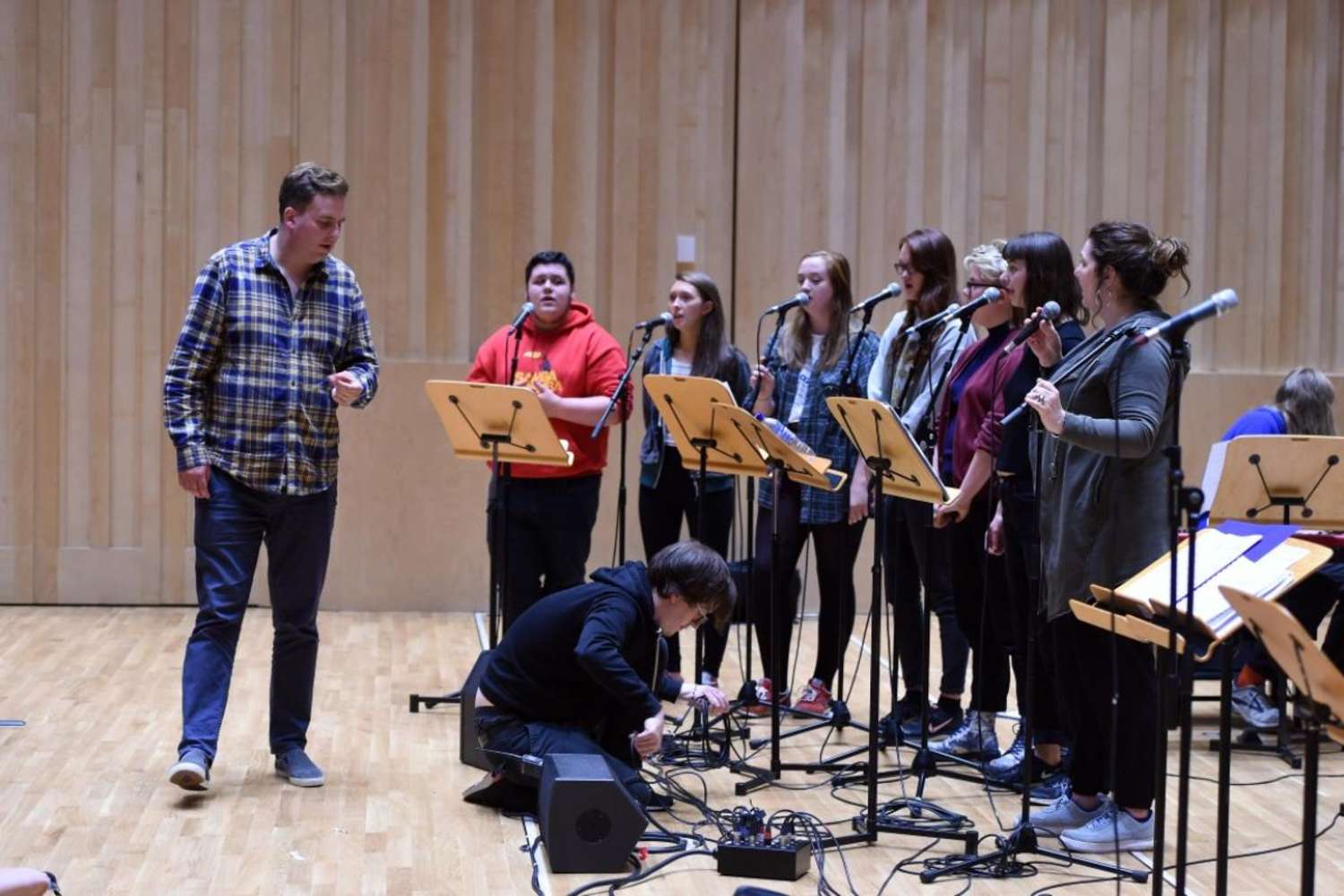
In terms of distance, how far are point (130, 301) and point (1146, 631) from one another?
18.7 ft

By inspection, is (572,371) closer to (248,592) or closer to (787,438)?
(787,438)

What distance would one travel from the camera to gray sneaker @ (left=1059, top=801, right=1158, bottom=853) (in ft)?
12.6

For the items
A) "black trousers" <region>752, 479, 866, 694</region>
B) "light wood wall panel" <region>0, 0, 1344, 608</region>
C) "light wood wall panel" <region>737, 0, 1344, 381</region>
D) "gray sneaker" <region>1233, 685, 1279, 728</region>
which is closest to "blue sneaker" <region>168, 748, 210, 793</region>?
"black trousers" <region>752, 479, 866, 694</region>

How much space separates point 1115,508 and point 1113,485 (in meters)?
0.06

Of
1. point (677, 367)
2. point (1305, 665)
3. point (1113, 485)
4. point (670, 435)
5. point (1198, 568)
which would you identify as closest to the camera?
point (1305, 665)

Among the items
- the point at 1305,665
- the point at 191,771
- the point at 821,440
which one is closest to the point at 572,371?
the point at 821,440

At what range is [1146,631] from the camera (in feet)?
10.4

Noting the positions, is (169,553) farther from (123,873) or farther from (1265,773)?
(1265,773)

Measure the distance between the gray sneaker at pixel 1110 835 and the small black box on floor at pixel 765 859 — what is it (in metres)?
0.69

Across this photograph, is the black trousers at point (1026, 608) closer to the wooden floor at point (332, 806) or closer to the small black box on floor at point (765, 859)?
the wooden floor at point (332, 806)

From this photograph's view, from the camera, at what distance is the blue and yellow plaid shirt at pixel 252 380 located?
4.21 m

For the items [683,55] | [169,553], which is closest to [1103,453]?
[683,55]

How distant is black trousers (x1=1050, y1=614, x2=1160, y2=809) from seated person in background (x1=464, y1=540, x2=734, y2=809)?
0.86 metres

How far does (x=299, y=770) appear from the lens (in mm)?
4379
